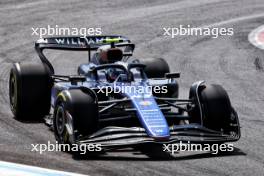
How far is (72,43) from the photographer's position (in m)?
15.0

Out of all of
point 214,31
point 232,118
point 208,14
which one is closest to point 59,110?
point 232,118

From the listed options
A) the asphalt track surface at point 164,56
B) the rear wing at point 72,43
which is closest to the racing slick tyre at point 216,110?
the asphalt track surface at point 164,56

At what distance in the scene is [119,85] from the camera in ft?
43.0

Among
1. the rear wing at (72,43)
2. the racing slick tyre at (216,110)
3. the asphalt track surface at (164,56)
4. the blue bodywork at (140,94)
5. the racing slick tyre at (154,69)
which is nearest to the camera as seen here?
the asphalt track surface at (164,56)

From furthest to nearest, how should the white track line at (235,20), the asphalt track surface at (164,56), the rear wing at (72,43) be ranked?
1. the white track line at (235,20)
2. the rear wing at (72,43)
3. the asphalt track surface at (164,56)

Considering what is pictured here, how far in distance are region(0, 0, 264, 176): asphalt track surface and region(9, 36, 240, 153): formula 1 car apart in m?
0.30

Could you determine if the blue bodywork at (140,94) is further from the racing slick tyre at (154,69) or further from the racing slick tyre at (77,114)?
the racing slick tyre at (154,69)

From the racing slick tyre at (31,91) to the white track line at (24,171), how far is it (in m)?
2.80

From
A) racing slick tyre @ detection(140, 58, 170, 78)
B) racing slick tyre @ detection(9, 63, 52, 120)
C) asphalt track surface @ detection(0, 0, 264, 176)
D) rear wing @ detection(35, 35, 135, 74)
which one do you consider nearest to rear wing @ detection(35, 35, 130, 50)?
rear wing @ detection(35, 35, 135, 74)

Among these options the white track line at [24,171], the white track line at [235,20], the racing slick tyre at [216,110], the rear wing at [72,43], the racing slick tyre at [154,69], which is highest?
the white track line at [235,20]

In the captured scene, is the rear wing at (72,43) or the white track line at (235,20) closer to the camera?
the rear wing at (72,43)

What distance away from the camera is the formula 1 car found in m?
12.0

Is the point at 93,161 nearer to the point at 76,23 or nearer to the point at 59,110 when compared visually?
the point at 59,110

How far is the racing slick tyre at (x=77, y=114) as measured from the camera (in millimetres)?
11953
